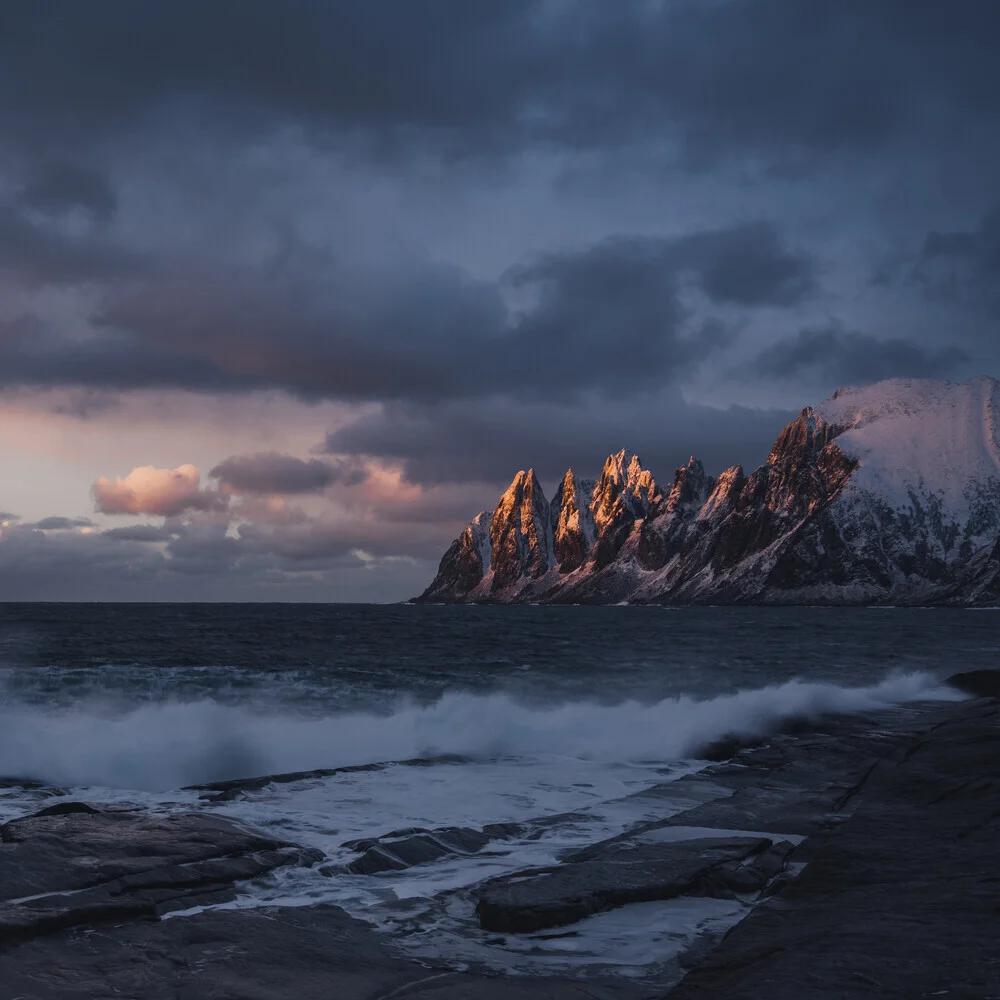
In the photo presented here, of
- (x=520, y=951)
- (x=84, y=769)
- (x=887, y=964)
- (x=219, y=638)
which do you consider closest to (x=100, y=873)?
(x=520, y=951)

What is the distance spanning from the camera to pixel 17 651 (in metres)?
48.1

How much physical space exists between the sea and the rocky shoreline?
0.95 feet

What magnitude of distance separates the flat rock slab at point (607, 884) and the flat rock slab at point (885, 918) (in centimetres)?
70

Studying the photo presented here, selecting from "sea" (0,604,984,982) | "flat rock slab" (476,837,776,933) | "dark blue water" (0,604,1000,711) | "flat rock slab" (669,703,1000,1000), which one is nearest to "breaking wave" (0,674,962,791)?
"sea" (0,604,984,982)

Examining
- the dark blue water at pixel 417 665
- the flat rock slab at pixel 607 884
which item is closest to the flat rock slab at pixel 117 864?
the flat rock slab at pixel 607 884

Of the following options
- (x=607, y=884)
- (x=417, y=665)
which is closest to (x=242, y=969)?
(x=607, y=884)

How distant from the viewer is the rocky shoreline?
16.9ft

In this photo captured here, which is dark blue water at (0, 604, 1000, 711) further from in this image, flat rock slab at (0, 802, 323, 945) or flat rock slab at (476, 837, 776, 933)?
flat rock slab at (476, 837, 776, 933)

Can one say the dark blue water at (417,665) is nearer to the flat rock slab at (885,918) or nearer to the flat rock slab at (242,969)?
the flat rock slab at (885,918)

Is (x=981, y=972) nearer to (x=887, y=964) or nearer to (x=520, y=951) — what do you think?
(x=887, y=964)

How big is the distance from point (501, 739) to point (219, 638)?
47.4m

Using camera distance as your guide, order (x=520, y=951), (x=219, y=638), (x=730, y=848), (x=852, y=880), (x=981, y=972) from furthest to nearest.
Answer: (x=219, y=638), (x=730, y=848), (x=852, y=880), (x=520, y=951), (x=981, y=972)

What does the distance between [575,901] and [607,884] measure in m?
0.50

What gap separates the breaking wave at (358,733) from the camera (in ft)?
50.6
